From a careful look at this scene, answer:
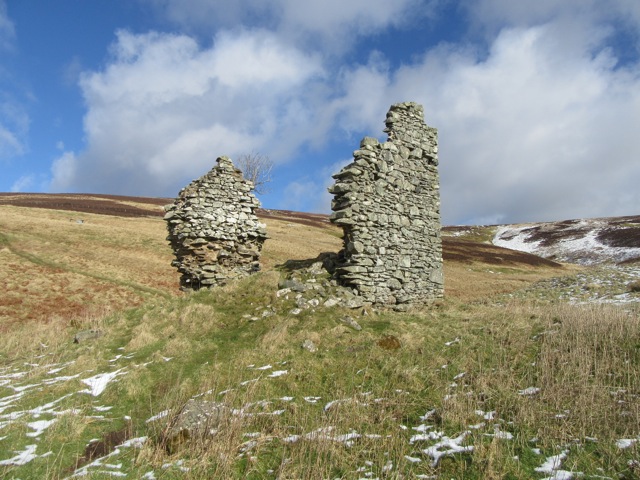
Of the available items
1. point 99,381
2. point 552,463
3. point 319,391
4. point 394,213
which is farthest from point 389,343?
point 99,381

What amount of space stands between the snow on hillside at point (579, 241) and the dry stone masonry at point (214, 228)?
177 ft

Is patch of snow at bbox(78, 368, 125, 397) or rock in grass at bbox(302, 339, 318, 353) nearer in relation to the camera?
patch of snow at bbox(78, 368, 125, 397)

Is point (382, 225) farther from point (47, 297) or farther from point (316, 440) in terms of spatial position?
point (47, 297)

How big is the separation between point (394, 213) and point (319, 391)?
784 centimetres

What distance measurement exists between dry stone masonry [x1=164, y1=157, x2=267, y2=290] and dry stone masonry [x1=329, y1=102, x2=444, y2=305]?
447 cm

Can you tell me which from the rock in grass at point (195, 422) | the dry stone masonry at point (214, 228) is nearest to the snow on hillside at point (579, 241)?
the dry stone masonry at point (214, 228)

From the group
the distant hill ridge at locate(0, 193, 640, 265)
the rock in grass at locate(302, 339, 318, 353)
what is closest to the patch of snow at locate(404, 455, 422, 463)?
the rock in grass at locate(302, 339, 318, 353)

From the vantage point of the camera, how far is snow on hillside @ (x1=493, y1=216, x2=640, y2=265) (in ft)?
188

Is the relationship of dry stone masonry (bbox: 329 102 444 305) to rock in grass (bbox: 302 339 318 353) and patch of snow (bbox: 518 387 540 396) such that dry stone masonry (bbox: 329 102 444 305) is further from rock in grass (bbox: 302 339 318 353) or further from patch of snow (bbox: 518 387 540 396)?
patch of snow (bbox: 518 387 540 396)

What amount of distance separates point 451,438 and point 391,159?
1009 centimetres

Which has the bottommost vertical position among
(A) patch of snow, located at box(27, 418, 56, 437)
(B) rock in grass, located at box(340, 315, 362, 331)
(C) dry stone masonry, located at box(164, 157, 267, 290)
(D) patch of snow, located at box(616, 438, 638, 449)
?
A: (D) patch of snow, located at box(616, 438, 638, 449)

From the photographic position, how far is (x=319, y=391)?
7281mm

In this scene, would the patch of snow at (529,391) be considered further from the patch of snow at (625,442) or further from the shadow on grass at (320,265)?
the shadow on grass at (320,265)

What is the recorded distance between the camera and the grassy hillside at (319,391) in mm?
4969
